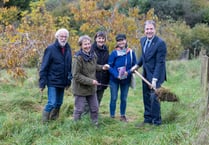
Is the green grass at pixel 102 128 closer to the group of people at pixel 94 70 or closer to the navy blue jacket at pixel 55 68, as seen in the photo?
the group of people at pixel 94 70

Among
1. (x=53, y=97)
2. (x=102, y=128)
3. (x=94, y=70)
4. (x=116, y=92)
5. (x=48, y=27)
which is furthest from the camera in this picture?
(x=48, y=27)

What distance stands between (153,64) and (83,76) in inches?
47.1

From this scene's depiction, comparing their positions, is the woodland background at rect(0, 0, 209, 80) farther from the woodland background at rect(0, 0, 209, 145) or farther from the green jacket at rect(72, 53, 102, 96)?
the green jacket at rect(72, 53, 102, 96)

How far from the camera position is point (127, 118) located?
293 inches

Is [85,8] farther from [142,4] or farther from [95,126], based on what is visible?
[142,4]

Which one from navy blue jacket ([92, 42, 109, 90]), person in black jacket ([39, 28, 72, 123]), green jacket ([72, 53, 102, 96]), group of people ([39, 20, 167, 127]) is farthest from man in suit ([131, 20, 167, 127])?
person in black jacket ([39, 28, 72, 123])

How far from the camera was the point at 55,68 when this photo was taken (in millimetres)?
6324

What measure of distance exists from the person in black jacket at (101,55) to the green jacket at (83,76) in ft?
1.27

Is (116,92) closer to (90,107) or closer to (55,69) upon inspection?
(90,107)

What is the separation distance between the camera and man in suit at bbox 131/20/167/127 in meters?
6.19

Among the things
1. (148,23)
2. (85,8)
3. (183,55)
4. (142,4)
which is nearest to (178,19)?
(142,4)

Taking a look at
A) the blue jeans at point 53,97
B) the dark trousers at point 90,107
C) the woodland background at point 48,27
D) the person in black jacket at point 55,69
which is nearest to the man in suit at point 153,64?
the dark trousers at point 90,107

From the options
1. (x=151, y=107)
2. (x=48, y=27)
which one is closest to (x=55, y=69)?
(x=151, y=107)

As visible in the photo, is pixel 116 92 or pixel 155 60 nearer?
pixel 155 60
